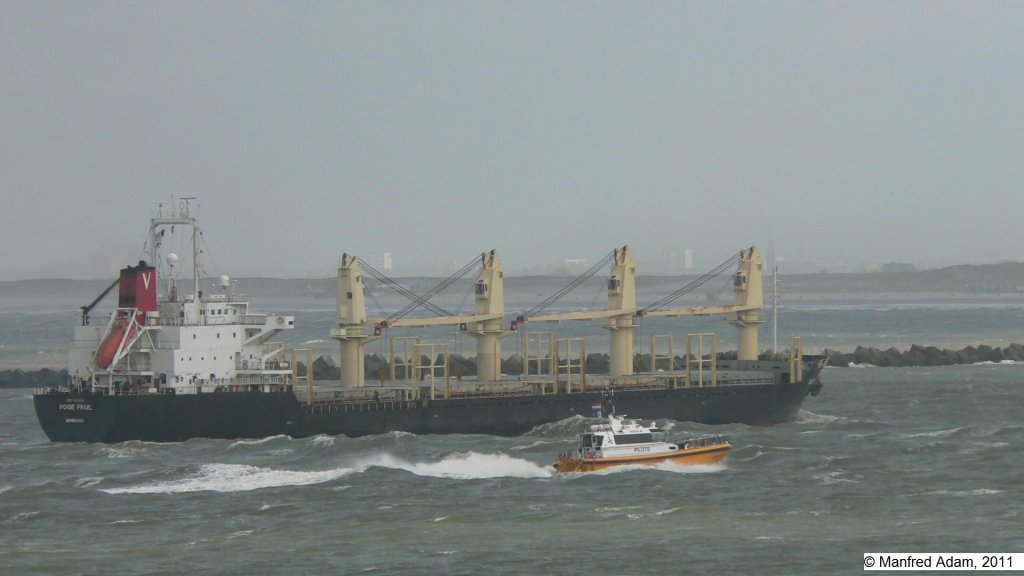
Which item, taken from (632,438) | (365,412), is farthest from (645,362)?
(632,438)

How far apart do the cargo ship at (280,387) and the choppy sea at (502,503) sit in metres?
1.36

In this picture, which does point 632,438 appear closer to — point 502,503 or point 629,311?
point 502,503

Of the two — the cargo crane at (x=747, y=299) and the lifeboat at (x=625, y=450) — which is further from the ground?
the cargo crane at (x=747, y=299)

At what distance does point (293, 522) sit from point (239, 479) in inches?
325

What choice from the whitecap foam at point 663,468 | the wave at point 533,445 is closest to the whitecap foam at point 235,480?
the wave at point 533,445

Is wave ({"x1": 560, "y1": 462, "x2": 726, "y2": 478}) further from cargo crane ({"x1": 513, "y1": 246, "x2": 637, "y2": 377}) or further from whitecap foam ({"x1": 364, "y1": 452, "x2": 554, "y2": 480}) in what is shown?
cargo crane ({"x1": 513, "y1": 246, "x2": 637, "y2": 377})

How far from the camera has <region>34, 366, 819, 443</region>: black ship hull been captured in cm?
6322

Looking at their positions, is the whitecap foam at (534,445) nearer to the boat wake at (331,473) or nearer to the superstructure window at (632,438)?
the boat wake at (331,473)

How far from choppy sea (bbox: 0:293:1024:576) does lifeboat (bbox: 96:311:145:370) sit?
3852 mm

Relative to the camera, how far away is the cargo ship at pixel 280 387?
209 feet

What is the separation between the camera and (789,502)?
157 feet

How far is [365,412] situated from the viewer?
66312mm

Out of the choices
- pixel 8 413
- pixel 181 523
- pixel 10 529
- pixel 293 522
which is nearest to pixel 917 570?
pixel 293 522

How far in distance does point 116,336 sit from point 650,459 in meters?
24.3
